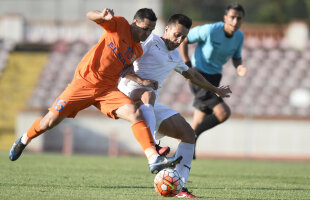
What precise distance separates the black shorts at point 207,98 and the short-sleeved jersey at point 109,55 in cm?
316

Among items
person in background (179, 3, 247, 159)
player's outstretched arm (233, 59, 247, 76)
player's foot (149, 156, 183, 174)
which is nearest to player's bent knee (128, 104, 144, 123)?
player's foot (149, 156, 183, 174)

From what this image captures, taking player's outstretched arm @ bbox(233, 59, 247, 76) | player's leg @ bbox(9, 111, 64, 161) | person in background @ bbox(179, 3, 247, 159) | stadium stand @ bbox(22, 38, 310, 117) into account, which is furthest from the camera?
stadium stand @ bbox(22, 38, 310, 117)

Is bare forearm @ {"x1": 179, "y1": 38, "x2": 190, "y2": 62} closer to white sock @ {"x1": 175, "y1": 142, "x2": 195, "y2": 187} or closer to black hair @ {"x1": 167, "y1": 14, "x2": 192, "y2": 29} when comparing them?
black hair @ {"x1": 167, "y1": 14, "x2": 192, "y2": 29}

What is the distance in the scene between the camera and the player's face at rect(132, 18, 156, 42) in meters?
6.82

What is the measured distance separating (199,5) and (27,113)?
109ft

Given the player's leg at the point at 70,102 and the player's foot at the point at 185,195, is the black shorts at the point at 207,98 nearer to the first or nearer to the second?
the player's leg at the point at 70,102

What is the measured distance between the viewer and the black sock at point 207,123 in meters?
9.97

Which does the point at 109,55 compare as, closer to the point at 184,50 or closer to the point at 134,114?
the point at 134,114

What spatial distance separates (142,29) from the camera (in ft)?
22.6

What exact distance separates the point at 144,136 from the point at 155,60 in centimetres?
112

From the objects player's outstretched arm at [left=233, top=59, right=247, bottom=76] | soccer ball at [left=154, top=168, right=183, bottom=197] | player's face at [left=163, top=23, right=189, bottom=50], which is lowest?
soccer ball at [left=154, top=168, right=183, bottom=197]

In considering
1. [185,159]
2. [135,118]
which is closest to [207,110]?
[185,159]

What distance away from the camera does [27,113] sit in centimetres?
2005

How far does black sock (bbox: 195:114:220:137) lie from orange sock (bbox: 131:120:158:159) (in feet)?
11.4
